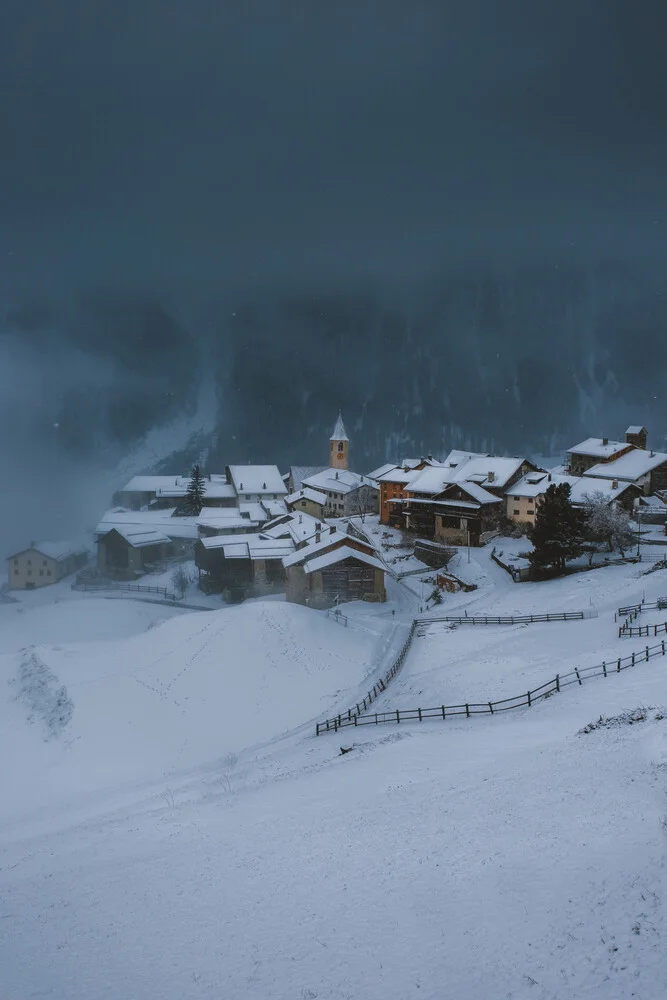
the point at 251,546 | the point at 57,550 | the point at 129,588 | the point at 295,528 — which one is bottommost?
the point at 129,588

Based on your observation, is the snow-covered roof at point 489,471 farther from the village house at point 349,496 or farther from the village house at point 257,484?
the village house at point 257,484

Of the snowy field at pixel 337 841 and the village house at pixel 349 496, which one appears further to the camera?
the village house at pixel 349 496

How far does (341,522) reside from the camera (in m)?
82.0

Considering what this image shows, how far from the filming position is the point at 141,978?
482 inches

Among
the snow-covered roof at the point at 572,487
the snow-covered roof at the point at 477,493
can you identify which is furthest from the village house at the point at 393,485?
the snow-covered roof at the point at 572,487

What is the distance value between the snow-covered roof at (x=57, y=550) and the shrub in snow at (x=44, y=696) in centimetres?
3764

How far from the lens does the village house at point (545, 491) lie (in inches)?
2479

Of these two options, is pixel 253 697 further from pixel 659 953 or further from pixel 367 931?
pixel 659 953

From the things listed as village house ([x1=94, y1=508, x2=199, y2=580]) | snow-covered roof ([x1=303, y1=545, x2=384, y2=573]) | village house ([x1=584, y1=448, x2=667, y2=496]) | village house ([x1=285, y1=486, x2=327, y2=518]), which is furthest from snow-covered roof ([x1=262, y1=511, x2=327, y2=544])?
village house ([x1=584, y1=448, x2=667, y2=496])

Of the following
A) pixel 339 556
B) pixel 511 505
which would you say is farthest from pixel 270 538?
pixel 511 505

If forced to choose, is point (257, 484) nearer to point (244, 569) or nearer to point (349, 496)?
point (349, 496)

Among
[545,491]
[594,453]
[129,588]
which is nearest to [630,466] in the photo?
[594,453]

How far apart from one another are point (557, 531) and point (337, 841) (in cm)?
4123

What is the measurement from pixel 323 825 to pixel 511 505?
188 ft
